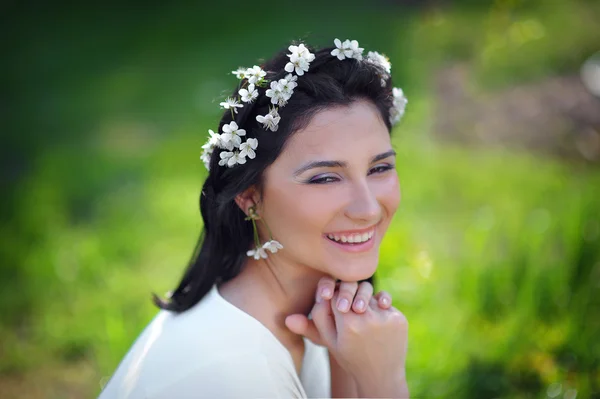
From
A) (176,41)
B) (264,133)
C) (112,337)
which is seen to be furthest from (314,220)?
(176,41)

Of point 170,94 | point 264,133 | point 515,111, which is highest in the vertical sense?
point 170,94

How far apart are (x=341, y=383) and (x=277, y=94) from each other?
1.40 m

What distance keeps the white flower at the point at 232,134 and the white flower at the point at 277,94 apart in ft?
0.58

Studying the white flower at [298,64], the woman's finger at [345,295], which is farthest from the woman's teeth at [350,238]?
the white flower at [298,64]

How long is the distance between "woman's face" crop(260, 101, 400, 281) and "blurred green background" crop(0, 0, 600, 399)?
0.58m

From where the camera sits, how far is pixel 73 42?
11.1 metres

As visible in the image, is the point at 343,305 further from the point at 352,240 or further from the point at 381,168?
the point at 381,168

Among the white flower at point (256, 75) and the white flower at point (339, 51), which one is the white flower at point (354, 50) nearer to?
the white flower at point (339, 51)

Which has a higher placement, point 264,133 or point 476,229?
point 264,133

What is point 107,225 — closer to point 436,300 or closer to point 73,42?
point 436,300

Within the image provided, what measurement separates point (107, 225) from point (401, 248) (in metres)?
2.84

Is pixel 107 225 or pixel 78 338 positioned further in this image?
pixel 107 225

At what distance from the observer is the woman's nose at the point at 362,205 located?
2658 millimetres

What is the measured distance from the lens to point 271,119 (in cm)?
268
